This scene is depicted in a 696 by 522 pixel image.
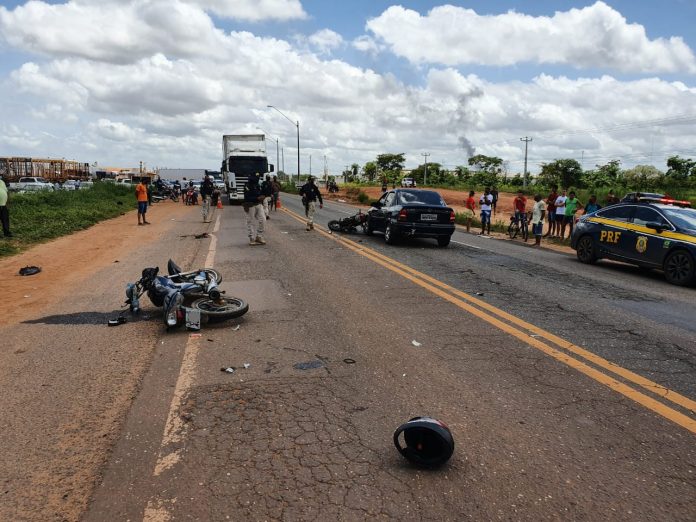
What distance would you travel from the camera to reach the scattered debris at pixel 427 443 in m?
3.03

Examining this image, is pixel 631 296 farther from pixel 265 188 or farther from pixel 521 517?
pixel 265 188

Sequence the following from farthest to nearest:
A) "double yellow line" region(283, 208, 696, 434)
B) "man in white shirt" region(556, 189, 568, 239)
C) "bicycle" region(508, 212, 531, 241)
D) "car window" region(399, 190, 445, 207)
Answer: "bicycle" region(508, 212, 531, 241) → "man in white shirt" region(556, 189, 568, 239) → "car window" region(399, 190, 445, 207) → "double yellow line" region(283, 208, 696, 434)

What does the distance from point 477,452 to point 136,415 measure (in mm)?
2363

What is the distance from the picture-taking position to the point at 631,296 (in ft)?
26.9

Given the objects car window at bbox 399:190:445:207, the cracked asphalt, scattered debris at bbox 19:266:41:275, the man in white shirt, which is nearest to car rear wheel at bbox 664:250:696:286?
the cracked asphalt

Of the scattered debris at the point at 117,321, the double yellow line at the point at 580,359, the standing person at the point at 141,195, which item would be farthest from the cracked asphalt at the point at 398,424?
the standing person at the point at 141,195

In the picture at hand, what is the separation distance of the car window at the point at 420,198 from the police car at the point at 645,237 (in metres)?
3.68

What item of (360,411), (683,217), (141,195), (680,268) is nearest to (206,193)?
(141,195)

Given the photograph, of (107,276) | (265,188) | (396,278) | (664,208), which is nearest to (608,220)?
(664,208)

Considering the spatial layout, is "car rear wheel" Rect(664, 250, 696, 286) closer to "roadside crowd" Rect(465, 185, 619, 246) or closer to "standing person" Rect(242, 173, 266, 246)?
"roadside crowd" Rect(465, 185, 619, 246)

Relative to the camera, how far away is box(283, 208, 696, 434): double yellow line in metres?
3.87

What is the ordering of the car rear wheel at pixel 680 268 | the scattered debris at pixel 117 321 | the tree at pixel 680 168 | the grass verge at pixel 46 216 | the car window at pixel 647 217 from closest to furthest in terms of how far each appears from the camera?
the scattered debris at pixel 117 321
the car rear wheel at pixel 680 268
the car window at pixel 647 217
the grass verge at pixel 46 216
the tree at pixel 680 168

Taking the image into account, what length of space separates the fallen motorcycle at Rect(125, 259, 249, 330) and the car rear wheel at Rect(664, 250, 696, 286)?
803cm

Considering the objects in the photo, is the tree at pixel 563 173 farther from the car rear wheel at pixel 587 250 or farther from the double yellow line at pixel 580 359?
the double yellow line at pixel 580 359
